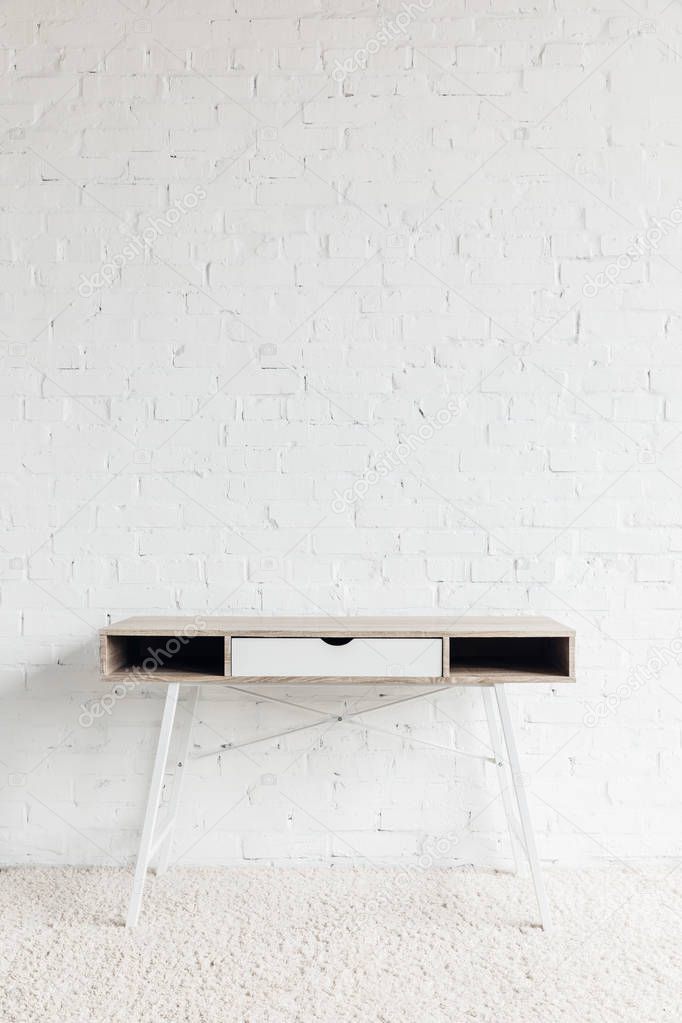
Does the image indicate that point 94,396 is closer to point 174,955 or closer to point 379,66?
point 379,66

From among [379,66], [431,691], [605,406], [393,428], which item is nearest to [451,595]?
[431,691]

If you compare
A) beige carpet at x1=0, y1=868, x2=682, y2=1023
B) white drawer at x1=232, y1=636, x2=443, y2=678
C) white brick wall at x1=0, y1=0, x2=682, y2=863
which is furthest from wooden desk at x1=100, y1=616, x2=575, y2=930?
white brick wall at x1=0, y1=0, x2=682, y2=863

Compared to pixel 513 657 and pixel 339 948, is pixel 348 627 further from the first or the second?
pixel 339 948

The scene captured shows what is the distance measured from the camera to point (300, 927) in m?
1.84

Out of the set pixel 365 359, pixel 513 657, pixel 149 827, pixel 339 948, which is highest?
pixel 365 359

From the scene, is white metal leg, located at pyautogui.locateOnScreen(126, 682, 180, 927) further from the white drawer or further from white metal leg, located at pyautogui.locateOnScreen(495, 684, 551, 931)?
white metal leg, located at pyautogui.locateOnScreen(495, 684, 551, 931)

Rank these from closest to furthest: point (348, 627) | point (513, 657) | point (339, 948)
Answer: point (339, 948)
point (348, 627)
point (513, 657)

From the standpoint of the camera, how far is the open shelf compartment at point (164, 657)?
182 cm

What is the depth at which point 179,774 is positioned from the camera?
213cm

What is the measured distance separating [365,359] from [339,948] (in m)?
1.37

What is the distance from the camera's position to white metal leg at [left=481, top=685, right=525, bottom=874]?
206cm

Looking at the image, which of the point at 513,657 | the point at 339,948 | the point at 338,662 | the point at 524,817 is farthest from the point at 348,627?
the point at 339,948

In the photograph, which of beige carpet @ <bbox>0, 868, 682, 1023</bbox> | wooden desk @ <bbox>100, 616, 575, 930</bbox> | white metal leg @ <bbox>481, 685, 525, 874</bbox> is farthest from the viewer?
white metal leg @ <bbox>481, 685, 525, 874</bbox>

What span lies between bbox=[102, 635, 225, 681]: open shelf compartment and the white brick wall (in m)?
0.13
